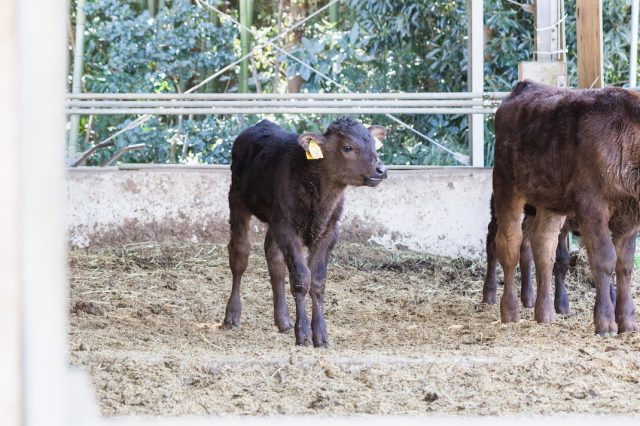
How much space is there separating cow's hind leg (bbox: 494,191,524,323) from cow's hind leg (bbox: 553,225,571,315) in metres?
0.66

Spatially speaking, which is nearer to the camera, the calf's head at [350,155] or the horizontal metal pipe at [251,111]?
the calf's head at [350,155]

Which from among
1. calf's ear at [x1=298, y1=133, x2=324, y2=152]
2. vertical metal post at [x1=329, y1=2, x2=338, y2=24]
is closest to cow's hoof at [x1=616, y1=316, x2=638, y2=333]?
calf's ear at [x1=298, y1=133, x2=324, y2=152]

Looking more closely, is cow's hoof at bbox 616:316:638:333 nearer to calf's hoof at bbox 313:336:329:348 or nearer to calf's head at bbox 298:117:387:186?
calf's head at bbox 298:117:387:186

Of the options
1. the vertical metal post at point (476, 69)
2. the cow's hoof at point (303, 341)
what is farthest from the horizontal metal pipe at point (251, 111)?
the cow's hoof at point (303, 341)

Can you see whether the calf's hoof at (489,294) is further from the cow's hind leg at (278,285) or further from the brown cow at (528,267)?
the cow's hind leg at (278,285)

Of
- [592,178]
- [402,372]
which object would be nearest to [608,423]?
[402,372]

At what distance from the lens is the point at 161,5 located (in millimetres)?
18078

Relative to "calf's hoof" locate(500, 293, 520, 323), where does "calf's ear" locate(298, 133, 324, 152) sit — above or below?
above

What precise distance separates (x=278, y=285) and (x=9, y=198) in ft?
22.6

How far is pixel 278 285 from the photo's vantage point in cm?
844

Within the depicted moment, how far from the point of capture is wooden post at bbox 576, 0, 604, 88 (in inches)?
437

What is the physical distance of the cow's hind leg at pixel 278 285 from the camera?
8.41 m

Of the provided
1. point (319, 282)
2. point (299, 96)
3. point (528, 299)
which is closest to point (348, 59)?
point (299, 96)

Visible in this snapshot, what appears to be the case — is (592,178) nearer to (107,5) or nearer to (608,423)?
(608,423)
